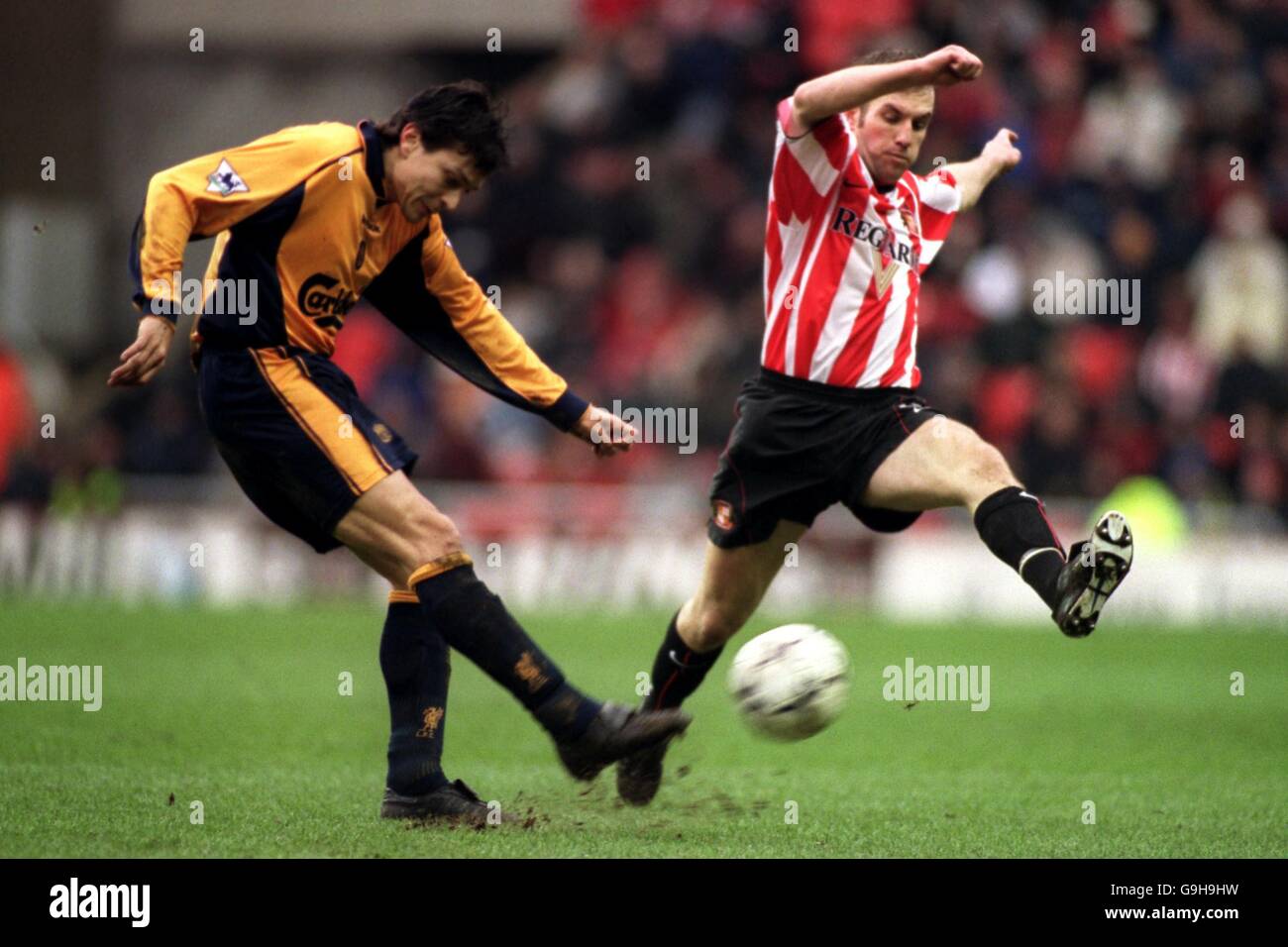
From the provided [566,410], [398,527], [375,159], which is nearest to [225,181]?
[375,159]

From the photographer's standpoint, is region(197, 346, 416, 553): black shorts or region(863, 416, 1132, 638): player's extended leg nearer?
region(863, 416, 1132, 638): player's extended leg

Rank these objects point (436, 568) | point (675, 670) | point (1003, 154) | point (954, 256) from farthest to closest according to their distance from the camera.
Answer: point (954, 256), point (1003, 154), point (675, 670), point (436, 568)

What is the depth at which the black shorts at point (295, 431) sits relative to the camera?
19.9 feet

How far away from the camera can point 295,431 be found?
6102mm

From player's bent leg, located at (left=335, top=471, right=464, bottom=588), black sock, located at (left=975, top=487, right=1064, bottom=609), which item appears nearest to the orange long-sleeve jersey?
player's bent leg, located at (left=335, top=471, right=464, bottom=588)

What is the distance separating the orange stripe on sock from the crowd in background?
36.0 ft

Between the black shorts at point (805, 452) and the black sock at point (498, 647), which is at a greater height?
the black shorts at point (805, 452)

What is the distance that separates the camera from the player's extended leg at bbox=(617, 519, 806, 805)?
684 cm

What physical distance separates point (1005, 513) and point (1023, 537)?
5.0 inches

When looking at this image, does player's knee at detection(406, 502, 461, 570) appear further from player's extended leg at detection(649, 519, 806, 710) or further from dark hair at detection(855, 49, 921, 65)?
dark hair at detection(855, 49, 921, 65)

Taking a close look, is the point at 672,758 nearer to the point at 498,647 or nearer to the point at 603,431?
the point at 603,431

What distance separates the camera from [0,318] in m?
20.3

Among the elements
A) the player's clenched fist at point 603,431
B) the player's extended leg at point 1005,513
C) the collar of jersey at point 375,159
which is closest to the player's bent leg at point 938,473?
the player's extended leg at point 1005,513

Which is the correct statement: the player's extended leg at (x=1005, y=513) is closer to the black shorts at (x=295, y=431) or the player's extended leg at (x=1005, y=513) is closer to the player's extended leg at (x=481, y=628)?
the player's extended leg at (x=481, y=628)
